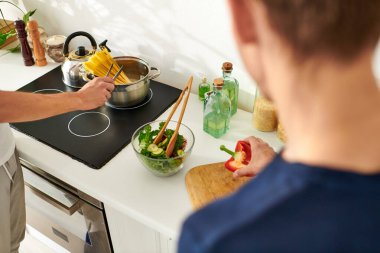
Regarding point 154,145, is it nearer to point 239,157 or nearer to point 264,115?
point 239,157

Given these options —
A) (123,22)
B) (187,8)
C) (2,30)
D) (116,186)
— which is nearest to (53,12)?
(2,30)

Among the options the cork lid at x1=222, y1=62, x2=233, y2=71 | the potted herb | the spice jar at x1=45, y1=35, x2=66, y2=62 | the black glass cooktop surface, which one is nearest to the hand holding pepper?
the cork lid at x1=222, y1=62, x2=233, y2=71

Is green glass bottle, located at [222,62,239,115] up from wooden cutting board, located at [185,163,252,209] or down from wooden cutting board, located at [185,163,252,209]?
up

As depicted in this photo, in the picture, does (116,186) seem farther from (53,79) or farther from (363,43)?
(363,43)

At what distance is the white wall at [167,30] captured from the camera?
1.26 m

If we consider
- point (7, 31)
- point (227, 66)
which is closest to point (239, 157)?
point (227, 66)

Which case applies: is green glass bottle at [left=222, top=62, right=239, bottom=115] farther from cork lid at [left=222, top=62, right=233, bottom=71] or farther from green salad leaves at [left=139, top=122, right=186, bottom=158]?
green salad leaves at [left=139, top=122, right=186, bottom=158]

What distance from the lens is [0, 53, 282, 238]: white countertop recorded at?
1.00 m

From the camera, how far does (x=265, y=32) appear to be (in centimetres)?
42

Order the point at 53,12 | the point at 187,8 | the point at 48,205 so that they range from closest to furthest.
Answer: the point at 187,8
the point at 48,205
the point at 53,12

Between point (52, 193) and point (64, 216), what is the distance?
14 centimetres

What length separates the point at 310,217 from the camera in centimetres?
38

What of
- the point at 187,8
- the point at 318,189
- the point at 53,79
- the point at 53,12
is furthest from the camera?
the point at 53,12

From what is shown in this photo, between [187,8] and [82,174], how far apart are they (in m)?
0.62
